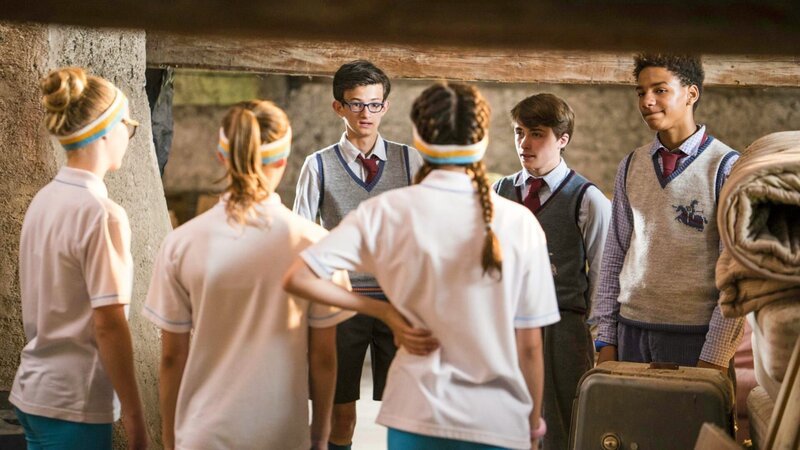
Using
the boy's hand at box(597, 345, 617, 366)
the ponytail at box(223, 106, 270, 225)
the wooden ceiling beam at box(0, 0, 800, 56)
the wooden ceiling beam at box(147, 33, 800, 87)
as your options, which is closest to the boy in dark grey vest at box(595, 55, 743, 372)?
the boy's hand at box(597, 345, 617, 366)

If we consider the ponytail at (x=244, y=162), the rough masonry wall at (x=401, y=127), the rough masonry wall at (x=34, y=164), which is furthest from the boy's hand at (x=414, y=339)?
the rough masonry wall at (x=401, y=127)

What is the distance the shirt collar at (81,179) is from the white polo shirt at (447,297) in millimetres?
631

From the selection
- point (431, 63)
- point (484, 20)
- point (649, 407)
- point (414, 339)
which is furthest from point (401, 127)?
point (484, 20)

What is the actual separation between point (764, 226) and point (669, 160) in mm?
1194

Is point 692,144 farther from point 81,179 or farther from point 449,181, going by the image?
point 81,179

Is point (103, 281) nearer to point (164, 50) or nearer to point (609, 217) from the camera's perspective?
point (609, 217)

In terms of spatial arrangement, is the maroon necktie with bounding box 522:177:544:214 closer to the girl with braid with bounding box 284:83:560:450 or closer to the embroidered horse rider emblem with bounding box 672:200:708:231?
the embroidered horse rider emblem with bounding box 672:200:708:231

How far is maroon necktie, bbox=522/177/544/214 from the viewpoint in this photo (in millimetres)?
3490

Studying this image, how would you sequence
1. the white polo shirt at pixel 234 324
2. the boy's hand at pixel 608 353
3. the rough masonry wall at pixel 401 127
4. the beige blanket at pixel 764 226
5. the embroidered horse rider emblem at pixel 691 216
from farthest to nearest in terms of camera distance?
the rough masonry wall at pixel 401 127 → the boy's hand at pixel 608 353 → the embroidered horse rider emblem at pixel 691 216 → the white polo shirt at pixel 234 324 → the beige blanket at pixel 764 226

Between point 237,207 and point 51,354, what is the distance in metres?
0.61

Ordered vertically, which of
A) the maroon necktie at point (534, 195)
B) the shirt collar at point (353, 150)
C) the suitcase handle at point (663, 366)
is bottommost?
the suitcase handle at point (663, 366)

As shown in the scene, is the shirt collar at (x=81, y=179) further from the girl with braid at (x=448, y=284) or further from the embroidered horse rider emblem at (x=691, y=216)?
the embroidered horse rider emblem at (x=691, y=216)

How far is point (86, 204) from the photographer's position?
2320mm

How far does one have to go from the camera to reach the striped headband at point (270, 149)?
2.27m
